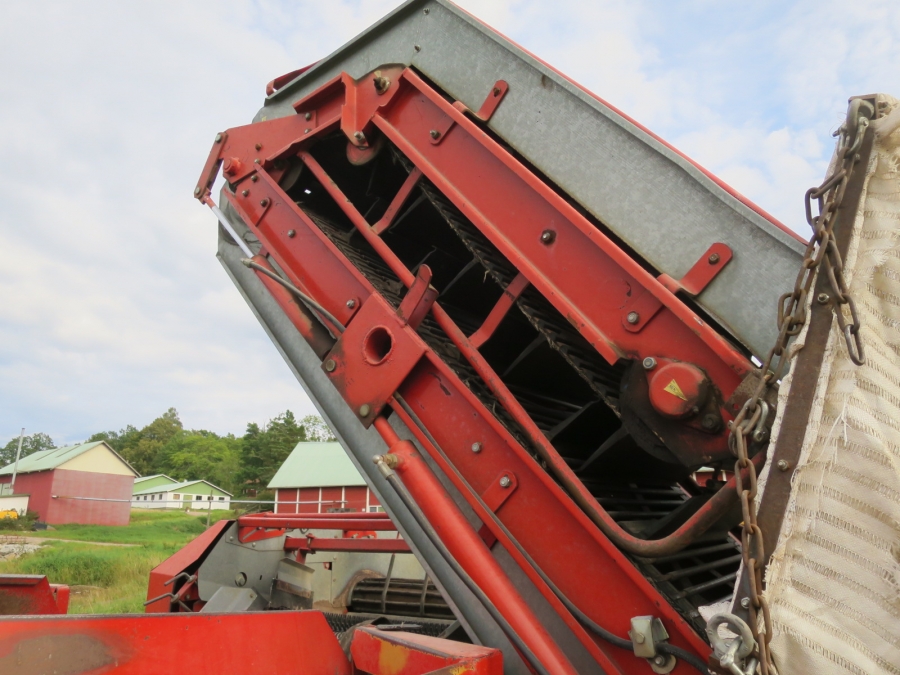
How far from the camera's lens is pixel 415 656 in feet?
5.22

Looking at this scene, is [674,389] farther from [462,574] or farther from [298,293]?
[298,293]

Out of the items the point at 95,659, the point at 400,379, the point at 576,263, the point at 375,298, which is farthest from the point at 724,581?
the point at 95,659

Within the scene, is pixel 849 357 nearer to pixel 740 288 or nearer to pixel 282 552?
pixel 740 288

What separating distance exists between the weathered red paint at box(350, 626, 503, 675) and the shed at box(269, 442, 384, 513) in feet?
79.1

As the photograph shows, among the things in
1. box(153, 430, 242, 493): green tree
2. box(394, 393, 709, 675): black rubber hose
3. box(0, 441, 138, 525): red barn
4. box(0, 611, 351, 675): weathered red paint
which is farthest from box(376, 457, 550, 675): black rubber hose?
box(153, 430, 242, 493): green tree

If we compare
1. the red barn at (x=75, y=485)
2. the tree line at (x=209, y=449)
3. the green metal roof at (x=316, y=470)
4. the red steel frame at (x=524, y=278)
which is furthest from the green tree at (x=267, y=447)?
the red steel frame at (x=524, y=278)

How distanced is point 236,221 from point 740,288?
2.54 m

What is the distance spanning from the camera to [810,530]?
1306mm

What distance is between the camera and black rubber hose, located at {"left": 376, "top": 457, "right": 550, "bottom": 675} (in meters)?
1.67

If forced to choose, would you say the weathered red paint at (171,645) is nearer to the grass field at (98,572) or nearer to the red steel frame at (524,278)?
the red steel frame at (524,278)

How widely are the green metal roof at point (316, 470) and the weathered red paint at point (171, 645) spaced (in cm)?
2506

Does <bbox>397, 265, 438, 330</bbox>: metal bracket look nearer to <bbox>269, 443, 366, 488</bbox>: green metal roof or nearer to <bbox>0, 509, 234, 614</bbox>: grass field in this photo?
<bbox>0, 509, 234, 614</bbox>: grass field

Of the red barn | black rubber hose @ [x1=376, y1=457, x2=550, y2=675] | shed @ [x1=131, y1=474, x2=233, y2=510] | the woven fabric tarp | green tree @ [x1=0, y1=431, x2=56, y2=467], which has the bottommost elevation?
the woven fabric tarp

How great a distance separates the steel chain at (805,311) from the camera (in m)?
1.29
